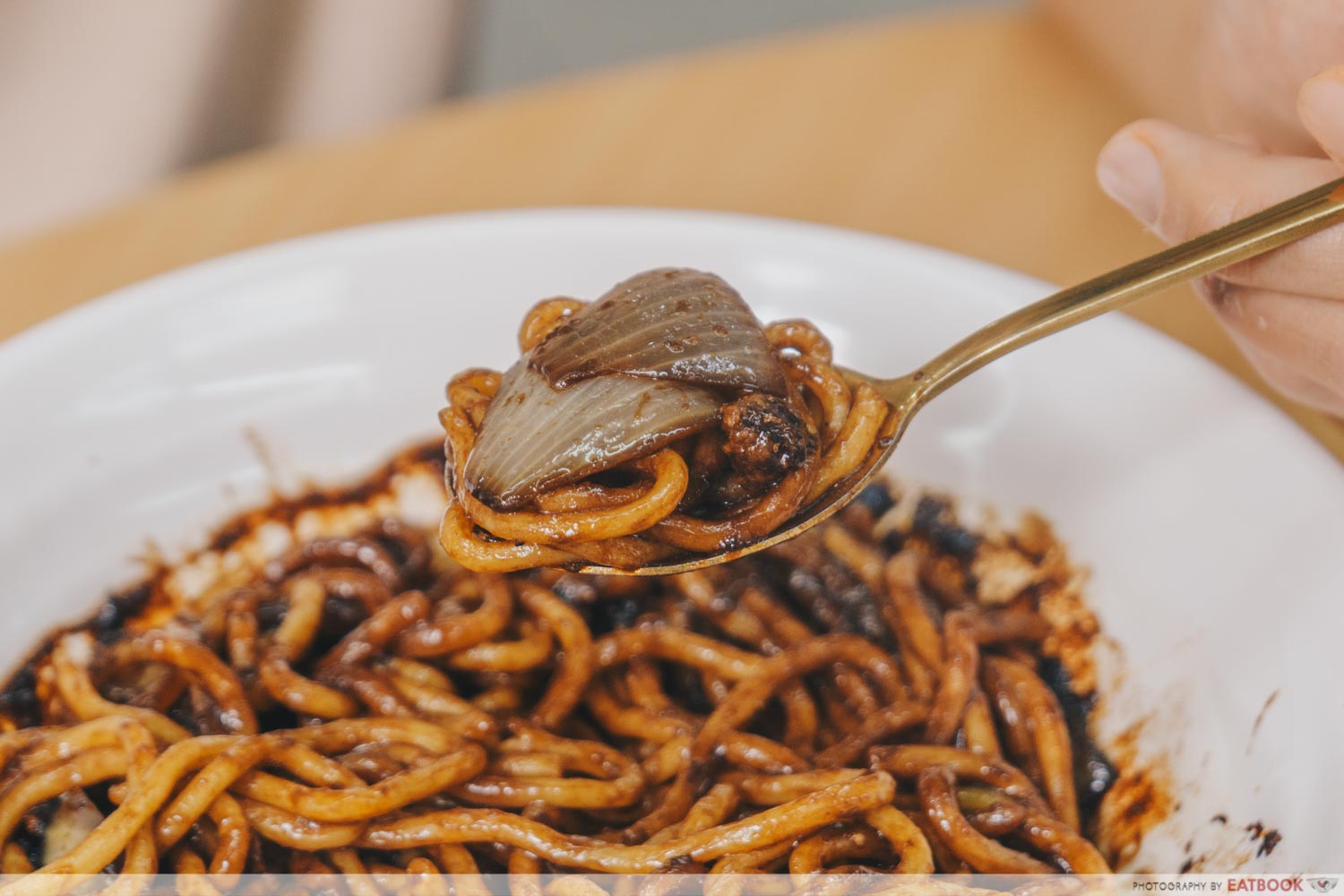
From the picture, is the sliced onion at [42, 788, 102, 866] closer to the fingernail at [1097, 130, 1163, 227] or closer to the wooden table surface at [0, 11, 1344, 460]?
the wooden table surface at [0, 11, 1344, 460]

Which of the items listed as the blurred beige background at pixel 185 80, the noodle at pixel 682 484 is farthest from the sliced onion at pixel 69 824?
the blurred beige background at pixel 185 80

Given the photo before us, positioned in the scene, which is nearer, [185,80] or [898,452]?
[898,452]

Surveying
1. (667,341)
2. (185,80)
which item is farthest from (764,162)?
(185,80)

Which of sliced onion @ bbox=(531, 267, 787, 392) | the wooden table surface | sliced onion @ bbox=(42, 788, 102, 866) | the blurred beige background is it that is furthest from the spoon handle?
the blurred beige background

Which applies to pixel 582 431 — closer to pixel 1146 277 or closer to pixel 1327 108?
pixel 1146 277

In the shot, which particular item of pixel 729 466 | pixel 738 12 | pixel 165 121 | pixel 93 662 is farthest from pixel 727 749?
pixel 738 12
